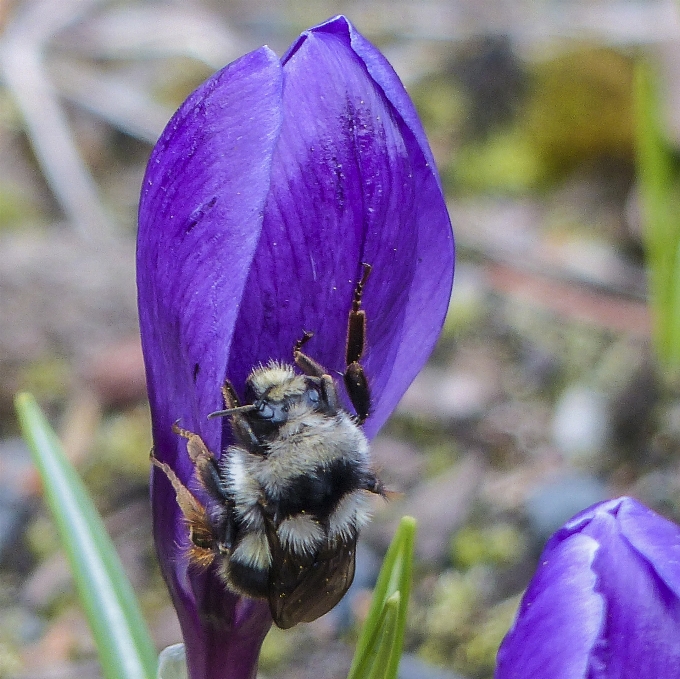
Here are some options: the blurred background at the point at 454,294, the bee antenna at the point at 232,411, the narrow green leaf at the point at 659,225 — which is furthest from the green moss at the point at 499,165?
the bee antenna at the point at 232,411

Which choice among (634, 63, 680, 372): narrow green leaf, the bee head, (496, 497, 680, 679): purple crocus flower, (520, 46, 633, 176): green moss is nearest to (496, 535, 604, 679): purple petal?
(496, 497, 680, 679): purple crocus flower

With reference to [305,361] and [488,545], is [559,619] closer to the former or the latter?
[305,361]

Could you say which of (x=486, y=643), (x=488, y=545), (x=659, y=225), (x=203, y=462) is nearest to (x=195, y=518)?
(x=203, y=462)

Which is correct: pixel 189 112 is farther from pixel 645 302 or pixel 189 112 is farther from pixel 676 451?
pixel 645 302

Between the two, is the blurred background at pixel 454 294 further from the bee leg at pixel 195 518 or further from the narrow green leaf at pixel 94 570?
the bee leg at pixel 195 518

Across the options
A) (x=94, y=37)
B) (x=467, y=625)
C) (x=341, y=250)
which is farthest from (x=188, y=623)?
(x=94, y=37)

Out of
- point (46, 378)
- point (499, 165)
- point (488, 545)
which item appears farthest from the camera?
point (499, 165)
